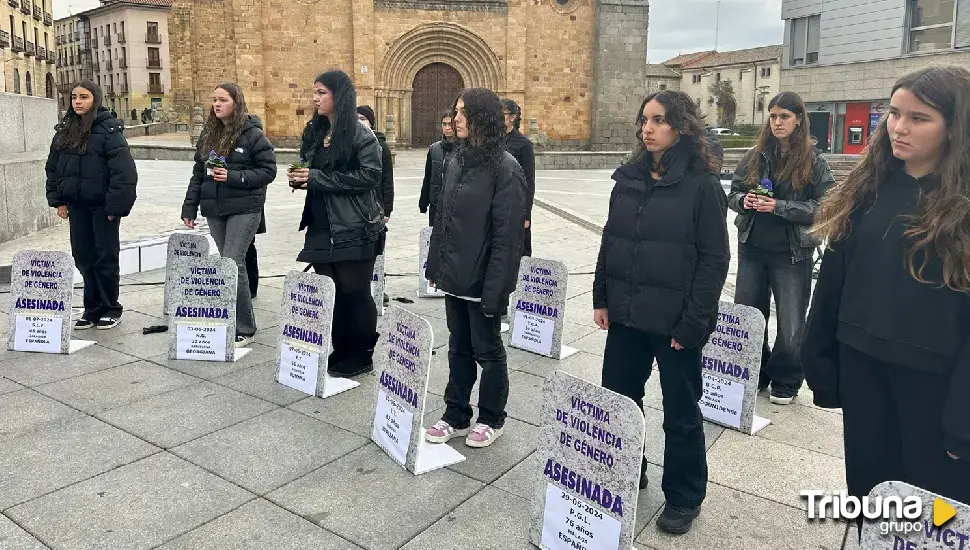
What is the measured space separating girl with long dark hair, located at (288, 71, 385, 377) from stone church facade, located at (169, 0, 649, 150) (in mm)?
23461

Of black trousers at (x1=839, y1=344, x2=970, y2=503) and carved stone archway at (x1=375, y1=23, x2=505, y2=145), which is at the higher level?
carved stone archway at (x1=375, y1=23, x2=505, y2=145)

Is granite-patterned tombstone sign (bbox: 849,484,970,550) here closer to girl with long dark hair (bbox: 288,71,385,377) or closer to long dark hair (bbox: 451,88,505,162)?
long dark hair (bbox: 451,88,505,162)

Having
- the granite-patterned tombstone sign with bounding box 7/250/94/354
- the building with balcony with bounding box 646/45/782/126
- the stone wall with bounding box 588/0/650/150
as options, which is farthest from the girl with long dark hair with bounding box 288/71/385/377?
the building with balcony with bounding box 646/45/782/126

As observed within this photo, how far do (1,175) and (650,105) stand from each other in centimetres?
814

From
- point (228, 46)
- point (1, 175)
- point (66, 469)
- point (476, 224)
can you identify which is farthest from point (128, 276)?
point (228, 46)

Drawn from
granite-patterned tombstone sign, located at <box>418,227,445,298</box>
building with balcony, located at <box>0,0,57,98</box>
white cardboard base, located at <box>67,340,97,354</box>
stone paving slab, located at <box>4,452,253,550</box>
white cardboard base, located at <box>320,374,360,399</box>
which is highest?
building with balcony, located at <box>0,0,57,98</box>

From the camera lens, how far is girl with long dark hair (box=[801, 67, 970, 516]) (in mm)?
2014

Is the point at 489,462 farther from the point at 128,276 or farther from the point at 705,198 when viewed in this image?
the point at 128,276

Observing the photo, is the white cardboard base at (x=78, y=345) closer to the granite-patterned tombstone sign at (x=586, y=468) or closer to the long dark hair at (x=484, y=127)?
the long dark hair at (x=484, y=127)

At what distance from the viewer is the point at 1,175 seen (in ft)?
27.0

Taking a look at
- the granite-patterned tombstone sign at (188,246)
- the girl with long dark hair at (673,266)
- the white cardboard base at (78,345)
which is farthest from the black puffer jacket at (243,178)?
the girl with long dark hair at (673,266)

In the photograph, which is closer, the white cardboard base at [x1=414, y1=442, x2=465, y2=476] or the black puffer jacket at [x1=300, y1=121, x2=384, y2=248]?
the white cardboard base at [x1=414, y1=442, x2=465, y2=476]

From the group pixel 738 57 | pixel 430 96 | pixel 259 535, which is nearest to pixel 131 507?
pixel 259 535

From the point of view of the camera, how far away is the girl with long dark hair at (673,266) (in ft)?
9.48
